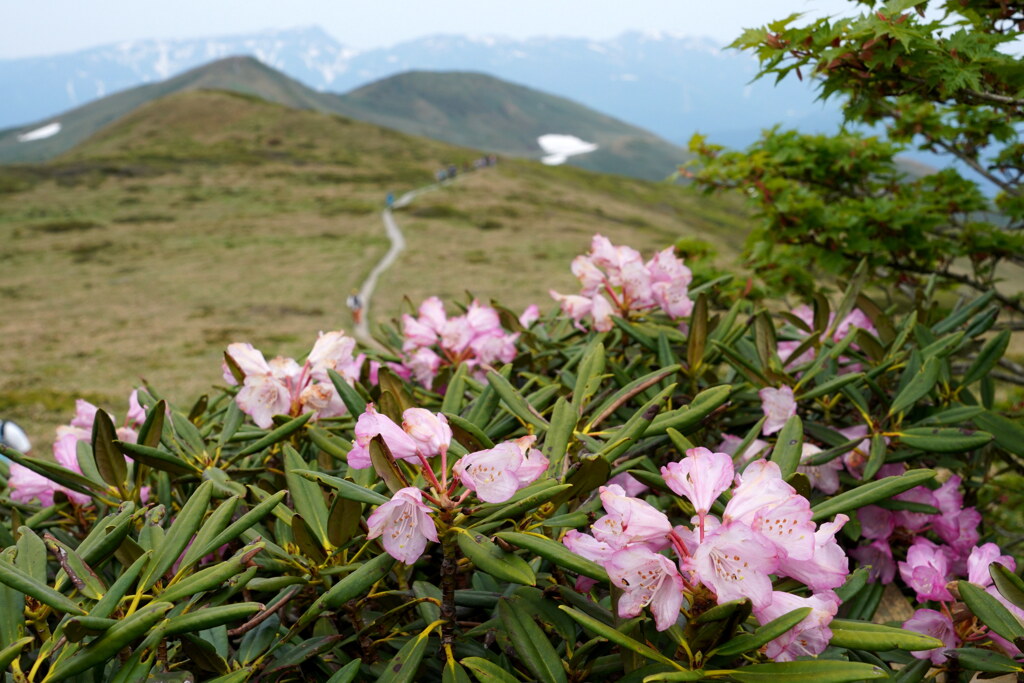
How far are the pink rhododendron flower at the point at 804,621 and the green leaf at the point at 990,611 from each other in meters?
0.32

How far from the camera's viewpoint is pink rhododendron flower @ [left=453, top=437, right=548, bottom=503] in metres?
Result: 0.86

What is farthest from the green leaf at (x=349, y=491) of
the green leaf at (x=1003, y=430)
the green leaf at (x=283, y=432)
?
the green leaf at (x=1003, y=430)

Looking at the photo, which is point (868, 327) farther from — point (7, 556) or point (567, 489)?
point (7, 556)

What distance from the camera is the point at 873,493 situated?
99cm

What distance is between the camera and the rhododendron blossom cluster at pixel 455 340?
5.83 feet

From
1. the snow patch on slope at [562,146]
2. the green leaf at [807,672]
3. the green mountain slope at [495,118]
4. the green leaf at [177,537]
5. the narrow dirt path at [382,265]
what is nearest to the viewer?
the green leaf at [807,672]

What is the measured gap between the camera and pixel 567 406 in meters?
1.13

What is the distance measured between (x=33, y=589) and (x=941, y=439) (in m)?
1.54

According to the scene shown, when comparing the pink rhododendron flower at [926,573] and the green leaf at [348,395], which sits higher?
the green leaf at [348,395]

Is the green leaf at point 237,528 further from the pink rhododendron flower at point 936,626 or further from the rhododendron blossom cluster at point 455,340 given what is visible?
the pink rhododendron flower at point 936,626

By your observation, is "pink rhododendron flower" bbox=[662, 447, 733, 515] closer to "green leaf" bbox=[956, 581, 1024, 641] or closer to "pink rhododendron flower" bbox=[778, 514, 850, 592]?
"pink rhododendron flower" bbox=[778, 514, 850, 592]

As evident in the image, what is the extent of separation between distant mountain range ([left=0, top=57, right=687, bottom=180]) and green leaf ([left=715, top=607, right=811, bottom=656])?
380 ft

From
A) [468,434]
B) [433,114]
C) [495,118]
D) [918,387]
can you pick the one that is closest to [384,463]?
[468,434]

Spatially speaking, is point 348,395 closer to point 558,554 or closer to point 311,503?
point 311,503
